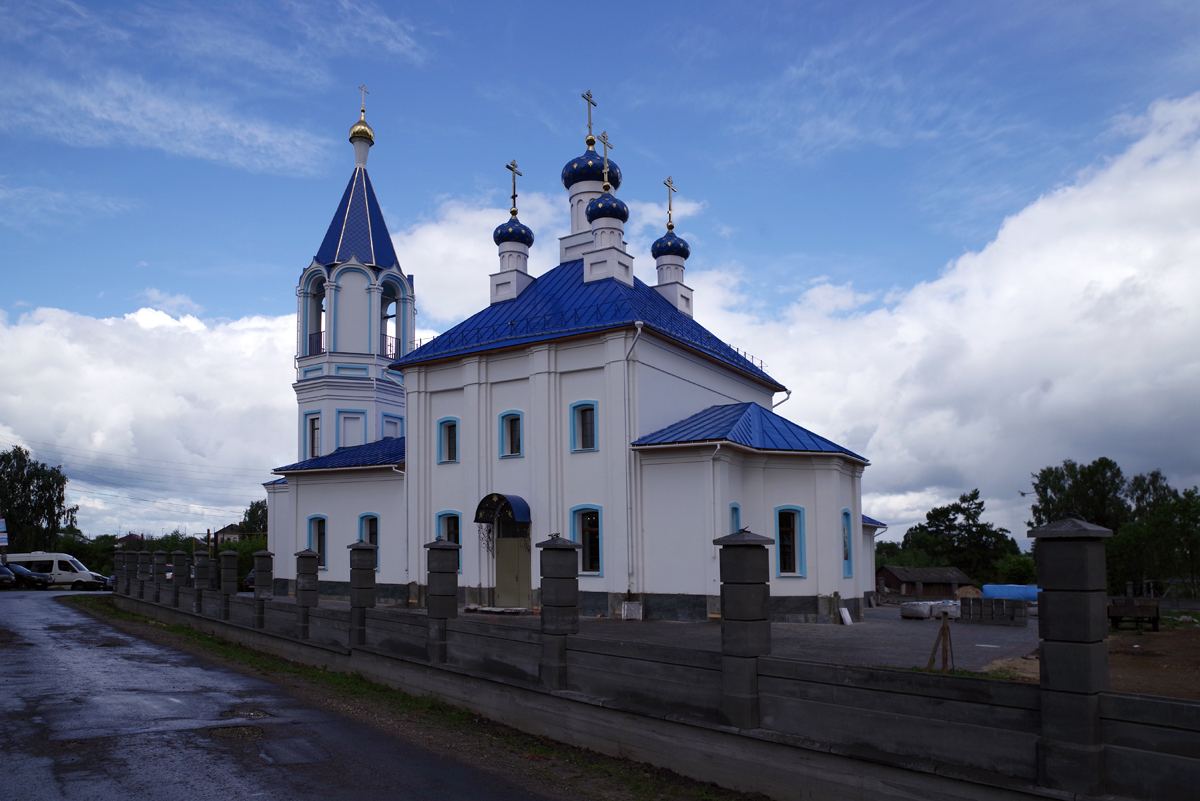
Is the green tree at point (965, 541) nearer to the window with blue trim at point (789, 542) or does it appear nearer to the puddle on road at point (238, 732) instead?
the window with blue trim at point (789, 542)

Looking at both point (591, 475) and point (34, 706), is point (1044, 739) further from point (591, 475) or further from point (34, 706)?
point (591, 475)

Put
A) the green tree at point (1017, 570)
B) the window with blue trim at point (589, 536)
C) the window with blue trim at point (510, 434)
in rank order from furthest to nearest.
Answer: the green tree at point (1017, 570) → the window with blue trim at point (510, 434) → the window with blue trim at point (589, 536)

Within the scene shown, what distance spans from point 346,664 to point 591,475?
23.7 ft

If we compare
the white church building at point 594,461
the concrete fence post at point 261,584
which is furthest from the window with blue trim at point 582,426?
the concrete fence post at point 261,584

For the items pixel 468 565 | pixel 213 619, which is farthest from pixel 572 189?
pixel 213 619

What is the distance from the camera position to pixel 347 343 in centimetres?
2797

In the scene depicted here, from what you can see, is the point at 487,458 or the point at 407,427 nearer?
the point at 487,458

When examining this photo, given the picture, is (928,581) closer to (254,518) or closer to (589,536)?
(589,536)

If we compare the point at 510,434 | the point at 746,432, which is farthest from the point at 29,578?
the point at 746,432

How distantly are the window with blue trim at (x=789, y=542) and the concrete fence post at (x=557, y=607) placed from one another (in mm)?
9666

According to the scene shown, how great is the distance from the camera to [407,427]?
2202cm

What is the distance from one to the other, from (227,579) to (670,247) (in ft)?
48.6

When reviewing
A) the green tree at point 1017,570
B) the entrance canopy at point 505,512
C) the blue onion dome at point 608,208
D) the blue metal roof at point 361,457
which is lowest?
the green tree at point 1017,570

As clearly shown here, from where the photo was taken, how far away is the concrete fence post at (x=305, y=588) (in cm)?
1438
